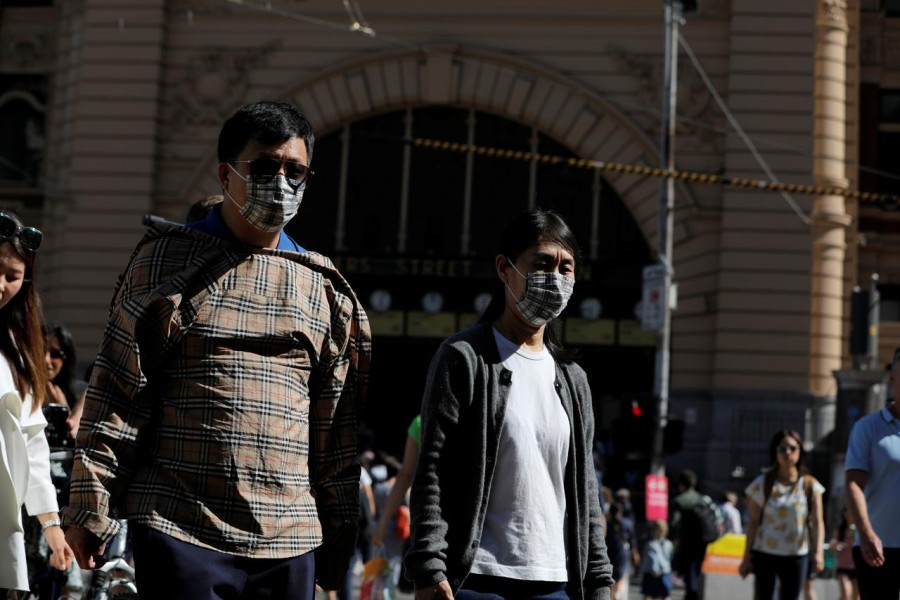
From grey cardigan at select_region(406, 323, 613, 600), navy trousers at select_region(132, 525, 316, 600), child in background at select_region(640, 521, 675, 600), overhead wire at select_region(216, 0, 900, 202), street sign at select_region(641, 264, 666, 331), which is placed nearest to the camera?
navy trousers at select_region(132, 525, 316, 600)

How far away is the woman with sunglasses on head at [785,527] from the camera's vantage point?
1093 cm

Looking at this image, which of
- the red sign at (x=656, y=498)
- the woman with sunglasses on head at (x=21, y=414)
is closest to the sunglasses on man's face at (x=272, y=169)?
the woman with sunglasses on head at (x=21, y=414)

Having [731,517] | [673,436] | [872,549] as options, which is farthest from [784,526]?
[731,517]

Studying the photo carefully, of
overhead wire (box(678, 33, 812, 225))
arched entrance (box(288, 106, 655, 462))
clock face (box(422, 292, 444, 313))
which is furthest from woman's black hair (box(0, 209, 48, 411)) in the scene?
clock face (box(422, 292, 444, 313))

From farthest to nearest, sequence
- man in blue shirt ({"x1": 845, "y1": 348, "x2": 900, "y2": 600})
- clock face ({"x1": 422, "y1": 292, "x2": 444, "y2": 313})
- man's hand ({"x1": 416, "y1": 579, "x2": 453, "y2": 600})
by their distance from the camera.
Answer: clock face ({"x1": 422, "y1": 292, "x2": 444, "y2": 313}) < man in blue shirt ({"x1": 845, "y1": 348, "x2": 900, "y2": 600}) < man's hand ({"x1": 416, "y1": 579, "x2": 453, "y2": 600})

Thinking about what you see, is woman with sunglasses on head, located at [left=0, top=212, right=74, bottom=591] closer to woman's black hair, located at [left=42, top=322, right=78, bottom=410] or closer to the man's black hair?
the man's black hair

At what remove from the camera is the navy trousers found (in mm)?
4234

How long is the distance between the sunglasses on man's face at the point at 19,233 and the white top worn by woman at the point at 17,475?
452mm

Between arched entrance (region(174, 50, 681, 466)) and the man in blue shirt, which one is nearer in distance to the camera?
the man in blue shirt

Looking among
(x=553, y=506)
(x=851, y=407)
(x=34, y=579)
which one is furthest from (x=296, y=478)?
(x=851, y=407)

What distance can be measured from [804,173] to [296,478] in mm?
26538

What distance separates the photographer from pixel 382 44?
103ft

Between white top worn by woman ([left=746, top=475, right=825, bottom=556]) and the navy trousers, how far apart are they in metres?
7.17

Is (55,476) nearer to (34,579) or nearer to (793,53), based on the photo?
(34,579)
